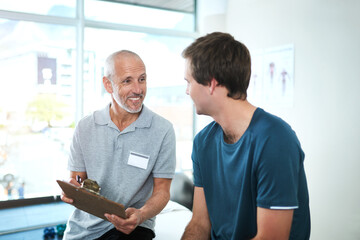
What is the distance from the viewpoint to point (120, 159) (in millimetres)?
1948

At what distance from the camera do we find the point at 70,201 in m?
1.75

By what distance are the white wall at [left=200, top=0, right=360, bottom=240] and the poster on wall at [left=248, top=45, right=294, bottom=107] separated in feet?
0.27

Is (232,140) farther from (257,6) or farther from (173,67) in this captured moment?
(173,67)

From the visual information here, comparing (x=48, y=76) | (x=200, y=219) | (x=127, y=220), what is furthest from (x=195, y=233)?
(x=48, y=76)

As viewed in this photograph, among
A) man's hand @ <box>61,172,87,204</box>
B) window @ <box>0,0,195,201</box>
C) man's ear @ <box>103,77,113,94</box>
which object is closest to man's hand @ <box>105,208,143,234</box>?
man's hand @ <box>61,172,87,204</box>

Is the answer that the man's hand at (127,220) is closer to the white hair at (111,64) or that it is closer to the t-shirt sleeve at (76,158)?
the t-shirt sleeve at (76,158)

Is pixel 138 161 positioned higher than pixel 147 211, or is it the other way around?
pixel 138 161

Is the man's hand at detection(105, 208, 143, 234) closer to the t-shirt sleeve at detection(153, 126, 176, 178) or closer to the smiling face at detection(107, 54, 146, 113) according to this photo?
the t-shirt sleeve at detection(153, 126, 176, 178)

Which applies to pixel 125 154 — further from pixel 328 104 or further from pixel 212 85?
pixel 328 104

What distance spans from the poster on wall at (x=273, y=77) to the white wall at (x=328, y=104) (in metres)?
0.08

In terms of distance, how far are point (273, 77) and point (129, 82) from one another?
2.28m

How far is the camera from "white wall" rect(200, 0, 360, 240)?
114 inches

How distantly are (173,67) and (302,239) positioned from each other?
3850 millimetres

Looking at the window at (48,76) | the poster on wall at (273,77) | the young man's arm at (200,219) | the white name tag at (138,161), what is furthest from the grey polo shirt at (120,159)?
the window at (48,76)
